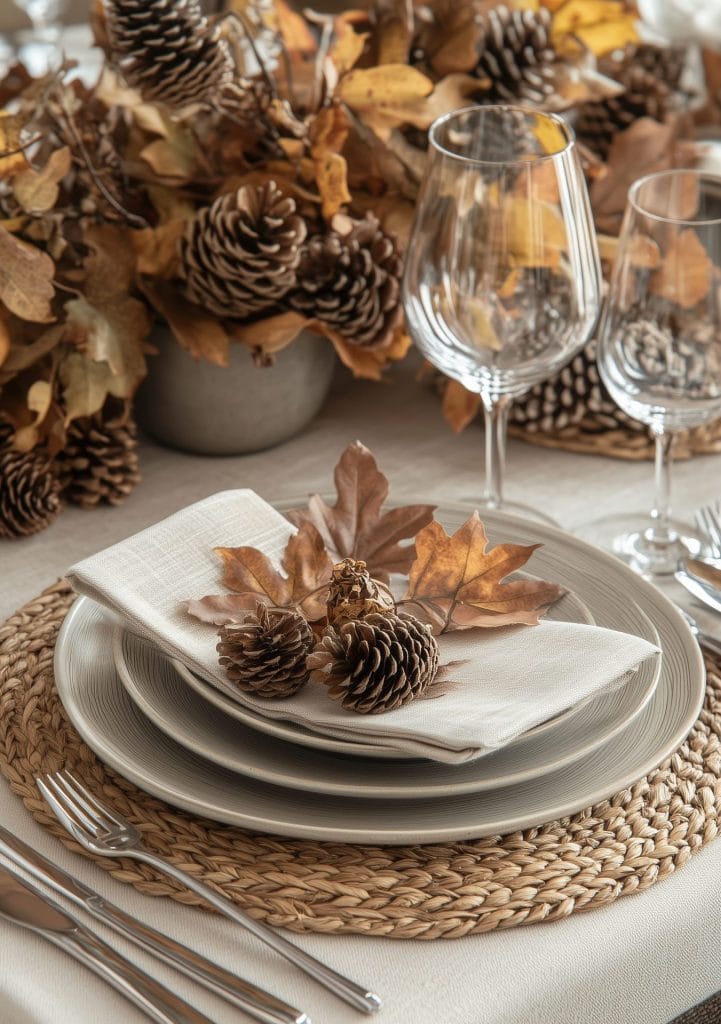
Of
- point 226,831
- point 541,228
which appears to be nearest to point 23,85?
point 541,228

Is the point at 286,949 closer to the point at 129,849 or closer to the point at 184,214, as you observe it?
the point at 129,849

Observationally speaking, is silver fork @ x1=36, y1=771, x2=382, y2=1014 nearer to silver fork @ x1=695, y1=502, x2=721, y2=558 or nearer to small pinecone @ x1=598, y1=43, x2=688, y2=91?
silver fork @ x1=695, y1=502, x2=721, y2=558

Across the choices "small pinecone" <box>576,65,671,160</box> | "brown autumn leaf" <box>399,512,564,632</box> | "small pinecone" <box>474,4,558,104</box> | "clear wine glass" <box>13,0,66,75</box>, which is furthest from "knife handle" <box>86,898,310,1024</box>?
"clear wine glass" <box>13,0,66,75</box>

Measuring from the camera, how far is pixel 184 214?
1014 millimetres

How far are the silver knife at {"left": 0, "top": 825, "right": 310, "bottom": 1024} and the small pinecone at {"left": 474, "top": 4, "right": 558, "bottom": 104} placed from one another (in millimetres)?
772

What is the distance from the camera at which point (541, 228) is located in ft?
2.68

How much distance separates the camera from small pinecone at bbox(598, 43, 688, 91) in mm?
1324

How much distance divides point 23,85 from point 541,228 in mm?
505

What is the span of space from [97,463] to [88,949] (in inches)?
19.0

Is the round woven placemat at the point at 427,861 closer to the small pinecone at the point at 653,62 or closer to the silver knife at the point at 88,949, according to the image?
the silver knife at the point at 88,949

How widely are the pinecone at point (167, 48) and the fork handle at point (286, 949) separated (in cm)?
56

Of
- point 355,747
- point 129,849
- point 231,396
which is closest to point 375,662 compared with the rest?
point 355,747

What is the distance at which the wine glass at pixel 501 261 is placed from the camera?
805 millimetres

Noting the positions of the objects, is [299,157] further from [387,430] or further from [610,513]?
[610,513]
